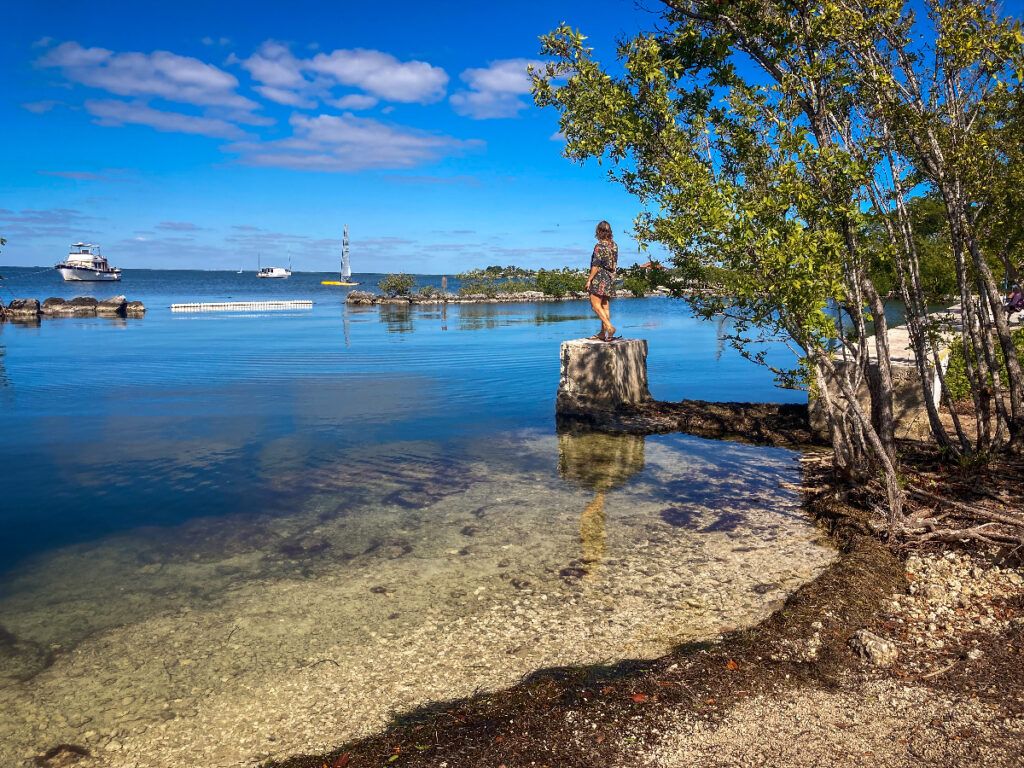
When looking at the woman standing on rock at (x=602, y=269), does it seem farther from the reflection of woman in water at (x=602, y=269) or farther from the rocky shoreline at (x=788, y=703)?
the rocky shoreline at (x=788, y=703)

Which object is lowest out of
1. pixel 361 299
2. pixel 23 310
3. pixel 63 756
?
pixel 63 756

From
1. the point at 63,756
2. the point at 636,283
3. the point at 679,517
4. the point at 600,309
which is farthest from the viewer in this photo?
the point at 600,309

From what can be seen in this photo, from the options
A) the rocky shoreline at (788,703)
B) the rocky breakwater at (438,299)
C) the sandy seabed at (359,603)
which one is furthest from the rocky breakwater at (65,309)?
the rocky shoreline at (788,703)

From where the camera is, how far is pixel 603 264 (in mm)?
15641

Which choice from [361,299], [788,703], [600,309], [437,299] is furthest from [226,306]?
[788,703]

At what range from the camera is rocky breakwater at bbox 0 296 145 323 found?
4695 centimetres

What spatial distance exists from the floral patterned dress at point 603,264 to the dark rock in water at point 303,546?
30.4 ft

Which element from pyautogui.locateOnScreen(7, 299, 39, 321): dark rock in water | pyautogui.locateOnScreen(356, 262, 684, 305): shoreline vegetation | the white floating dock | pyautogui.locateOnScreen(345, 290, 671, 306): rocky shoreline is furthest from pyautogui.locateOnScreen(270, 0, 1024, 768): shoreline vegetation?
pyautogui.locateOnScreen(345, 290, 671, 306): rocky shoreline

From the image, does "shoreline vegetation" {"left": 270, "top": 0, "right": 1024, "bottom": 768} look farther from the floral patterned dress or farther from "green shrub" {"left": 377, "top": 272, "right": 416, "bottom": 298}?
"green shrub" {"left": 377, "top": 272, "right": 416, "bottom": 298}

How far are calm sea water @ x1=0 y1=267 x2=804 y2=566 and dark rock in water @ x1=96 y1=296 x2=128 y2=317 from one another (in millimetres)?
20044

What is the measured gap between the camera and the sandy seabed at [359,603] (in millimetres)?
4879

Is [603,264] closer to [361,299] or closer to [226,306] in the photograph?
[226,306]

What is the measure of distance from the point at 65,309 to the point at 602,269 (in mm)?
48702

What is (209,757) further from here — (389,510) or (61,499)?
(61,499)
